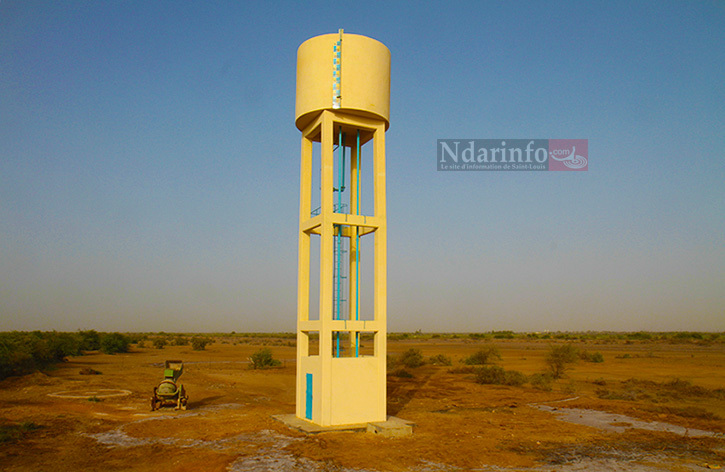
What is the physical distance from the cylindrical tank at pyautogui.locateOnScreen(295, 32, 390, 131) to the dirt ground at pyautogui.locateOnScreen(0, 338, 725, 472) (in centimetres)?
944

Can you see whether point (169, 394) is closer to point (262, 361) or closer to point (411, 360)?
point (262, 361)

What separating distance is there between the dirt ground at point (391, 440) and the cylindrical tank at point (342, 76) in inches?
372

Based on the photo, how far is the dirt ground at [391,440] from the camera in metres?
12.1

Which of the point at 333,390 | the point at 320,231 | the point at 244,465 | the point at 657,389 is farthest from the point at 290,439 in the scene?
the point at 657,389

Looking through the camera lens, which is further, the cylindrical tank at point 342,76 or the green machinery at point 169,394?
the green machinery at point 169,394

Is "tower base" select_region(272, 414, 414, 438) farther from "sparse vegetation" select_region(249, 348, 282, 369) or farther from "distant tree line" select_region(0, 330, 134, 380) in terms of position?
"sparse vegetation" select_region(249, 348, 282, 369)

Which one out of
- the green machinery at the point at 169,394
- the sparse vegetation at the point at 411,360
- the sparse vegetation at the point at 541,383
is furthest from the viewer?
the sparse vegetation at the point at 411,360

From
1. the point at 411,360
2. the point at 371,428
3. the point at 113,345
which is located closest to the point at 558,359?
the point at 411,360

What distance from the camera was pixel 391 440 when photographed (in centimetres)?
1434

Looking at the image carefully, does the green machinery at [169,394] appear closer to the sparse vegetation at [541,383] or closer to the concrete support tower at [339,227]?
the concrete support tower at [339,227]

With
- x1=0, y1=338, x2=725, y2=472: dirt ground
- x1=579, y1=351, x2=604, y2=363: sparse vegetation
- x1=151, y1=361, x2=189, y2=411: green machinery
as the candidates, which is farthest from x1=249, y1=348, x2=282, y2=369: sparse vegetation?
x1=579, y1=351, x2=604, y2=363: sparse vegetation

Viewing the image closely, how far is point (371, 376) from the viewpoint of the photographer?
A: 1580 cm

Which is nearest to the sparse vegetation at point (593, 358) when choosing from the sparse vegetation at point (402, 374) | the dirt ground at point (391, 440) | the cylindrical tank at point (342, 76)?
the dirt ground at point (391, 440)

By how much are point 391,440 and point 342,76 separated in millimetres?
10408
